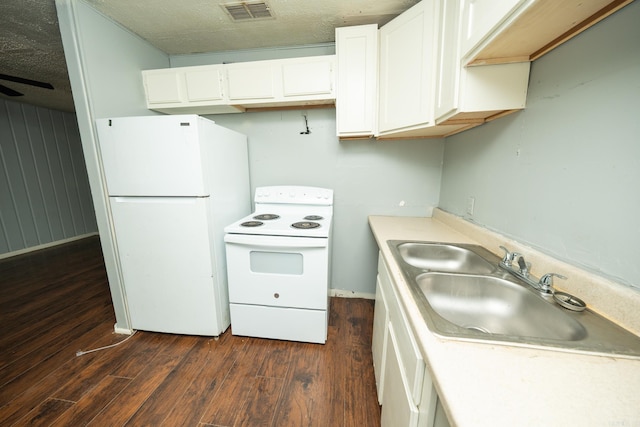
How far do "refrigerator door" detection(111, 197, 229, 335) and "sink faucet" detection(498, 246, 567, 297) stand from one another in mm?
1697

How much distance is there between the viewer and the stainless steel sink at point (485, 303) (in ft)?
2.65

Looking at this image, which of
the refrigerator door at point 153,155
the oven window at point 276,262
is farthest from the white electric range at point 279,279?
the refrigerator door at point 153,155

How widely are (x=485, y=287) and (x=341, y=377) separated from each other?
3.34 ft

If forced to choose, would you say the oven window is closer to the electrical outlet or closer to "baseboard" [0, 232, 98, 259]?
the electrical outlet

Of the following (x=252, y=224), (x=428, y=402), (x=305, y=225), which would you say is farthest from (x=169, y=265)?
(x=428, y=402)

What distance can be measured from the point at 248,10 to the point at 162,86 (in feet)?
3.14

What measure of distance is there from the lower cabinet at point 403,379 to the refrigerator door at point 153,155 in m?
1.37

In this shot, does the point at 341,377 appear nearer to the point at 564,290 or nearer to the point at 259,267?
the point at 259,267

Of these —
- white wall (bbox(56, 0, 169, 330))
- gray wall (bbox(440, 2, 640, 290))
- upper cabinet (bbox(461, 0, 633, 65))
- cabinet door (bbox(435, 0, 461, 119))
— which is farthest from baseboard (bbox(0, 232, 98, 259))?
gray wall (bbox(440, 2, 640, 290))

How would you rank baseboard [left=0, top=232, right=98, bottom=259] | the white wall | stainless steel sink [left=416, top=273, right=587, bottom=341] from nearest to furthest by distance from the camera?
1. stainless steel sink [left=416, top=273, right=587, bottom=341]
2. the white wall
3. baseboard [left=0, top=232, right=98, bottom=259]

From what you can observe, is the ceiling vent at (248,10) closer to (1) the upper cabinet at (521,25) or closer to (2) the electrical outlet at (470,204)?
(1) the upper cabinet at (521,25)

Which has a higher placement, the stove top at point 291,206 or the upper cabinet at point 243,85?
the upper cabinet at point 243,85

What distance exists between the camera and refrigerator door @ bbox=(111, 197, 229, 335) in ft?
5.10

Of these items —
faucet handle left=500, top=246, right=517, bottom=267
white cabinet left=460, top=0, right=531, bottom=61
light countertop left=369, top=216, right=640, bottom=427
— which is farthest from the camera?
faucet handle left=500, top=246, right=517, bottom=267
